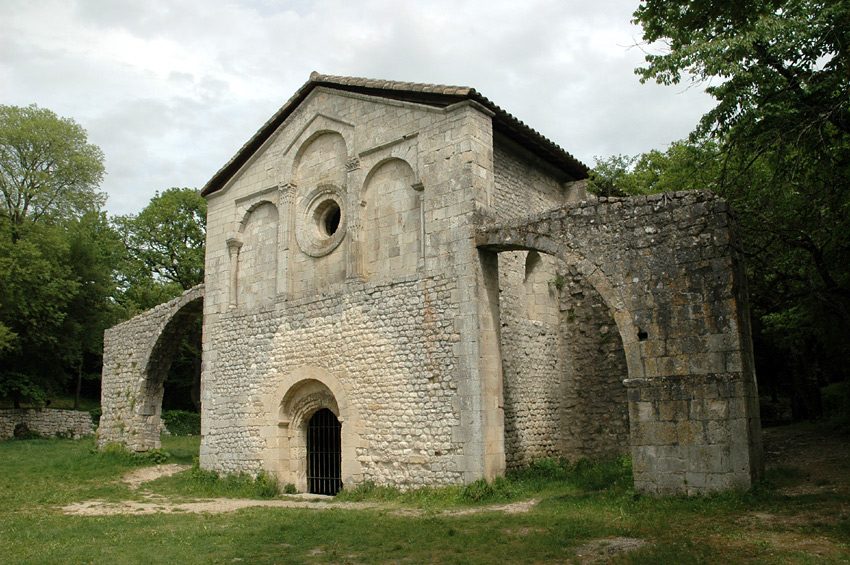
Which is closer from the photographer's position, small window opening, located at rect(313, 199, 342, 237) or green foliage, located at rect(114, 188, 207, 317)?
small window opening, located at rect(313, 199, 342, 237)

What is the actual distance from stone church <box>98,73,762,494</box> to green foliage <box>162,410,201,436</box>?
13726 mm

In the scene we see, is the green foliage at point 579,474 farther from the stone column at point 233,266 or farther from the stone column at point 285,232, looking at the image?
the stone column at point 233,266

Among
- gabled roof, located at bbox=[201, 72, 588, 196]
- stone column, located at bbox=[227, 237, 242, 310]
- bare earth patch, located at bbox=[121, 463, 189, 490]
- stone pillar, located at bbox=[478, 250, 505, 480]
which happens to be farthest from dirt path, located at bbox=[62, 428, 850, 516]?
gabled roof, located at bbox=[201, 72, 588, 196]

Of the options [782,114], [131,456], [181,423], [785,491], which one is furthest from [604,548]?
[181,423]

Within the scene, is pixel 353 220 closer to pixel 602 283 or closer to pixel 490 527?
pixel 602 283

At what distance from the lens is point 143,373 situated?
17.8m

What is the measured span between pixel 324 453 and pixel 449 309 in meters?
4.71

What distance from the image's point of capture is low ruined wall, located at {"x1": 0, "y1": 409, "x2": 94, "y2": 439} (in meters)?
24.7

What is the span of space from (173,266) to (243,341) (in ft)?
63.1

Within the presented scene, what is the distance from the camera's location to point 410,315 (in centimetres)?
1177

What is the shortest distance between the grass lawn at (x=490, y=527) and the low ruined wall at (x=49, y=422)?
15153 millimetres

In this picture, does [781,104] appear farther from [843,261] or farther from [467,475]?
[467,475]

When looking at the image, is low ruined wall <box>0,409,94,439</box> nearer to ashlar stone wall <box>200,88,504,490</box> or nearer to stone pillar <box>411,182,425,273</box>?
ashlar stone wall <box>200,88,504,490</box>

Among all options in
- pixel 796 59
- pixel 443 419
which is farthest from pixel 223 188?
pixel 796 59
